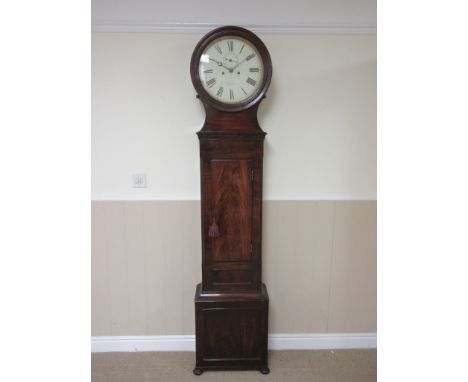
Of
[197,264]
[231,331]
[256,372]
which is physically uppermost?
[197,264]

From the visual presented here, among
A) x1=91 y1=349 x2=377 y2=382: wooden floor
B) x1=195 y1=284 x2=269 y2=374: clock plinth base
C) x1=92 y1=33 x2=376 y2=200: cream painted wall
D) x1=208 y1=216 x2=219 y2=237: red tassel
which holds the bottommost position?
x1=91 y1=349 x2=377 y2=382: wooden floor

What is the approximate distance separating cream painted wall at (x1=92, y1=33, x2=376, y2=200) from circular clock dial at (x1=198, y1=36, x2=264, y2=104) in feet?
0.66

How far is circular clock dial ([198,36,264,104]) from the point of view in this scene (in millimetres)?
1822

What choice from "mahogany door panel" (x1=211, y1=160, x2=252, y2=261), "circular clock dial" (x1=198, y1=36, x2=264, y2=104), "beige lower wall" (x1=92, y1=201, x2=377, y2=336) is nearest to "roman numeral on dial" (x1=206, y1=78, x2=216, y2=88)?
"circular clock dial" (x1=198, y1=36, x2=264, y2=104)

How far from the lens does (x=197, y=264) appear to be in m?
2.12

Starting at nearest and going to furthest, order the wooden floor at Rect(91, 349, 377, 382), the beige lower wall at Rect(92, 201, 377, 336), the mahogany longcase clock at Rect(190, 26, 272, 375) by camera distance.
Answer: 1. the mahogany longcase clock at Rect(190, 26, 272, 375)
2. the wooden floor at Rect(91, 349, 377, 382)
3. the beige lower wall at Rect(92, 201, 377, 336)

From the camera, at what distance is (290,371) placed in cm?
199

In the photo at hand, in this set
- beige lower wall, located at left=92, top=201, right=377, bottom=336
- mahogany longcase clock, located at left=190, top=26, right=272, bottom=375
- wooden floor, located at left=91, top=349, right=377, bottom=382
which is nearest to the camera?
mahogany longcase clock, located at left=190, top=26, right=272, bottom=375

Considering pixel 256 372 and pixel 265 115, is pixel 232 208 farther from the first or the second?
pixel 256 372

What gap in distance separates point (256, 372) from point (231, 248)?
77cm

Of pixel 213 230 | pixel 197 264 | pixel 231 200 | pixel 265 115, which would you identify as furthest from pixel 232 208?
pixel 265 115

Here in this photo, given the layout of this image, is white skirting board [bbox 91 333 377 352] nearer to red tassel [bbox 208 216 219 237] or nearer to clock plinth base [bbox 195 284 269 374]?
clock plinth base [bbox 195 284 269 374]
